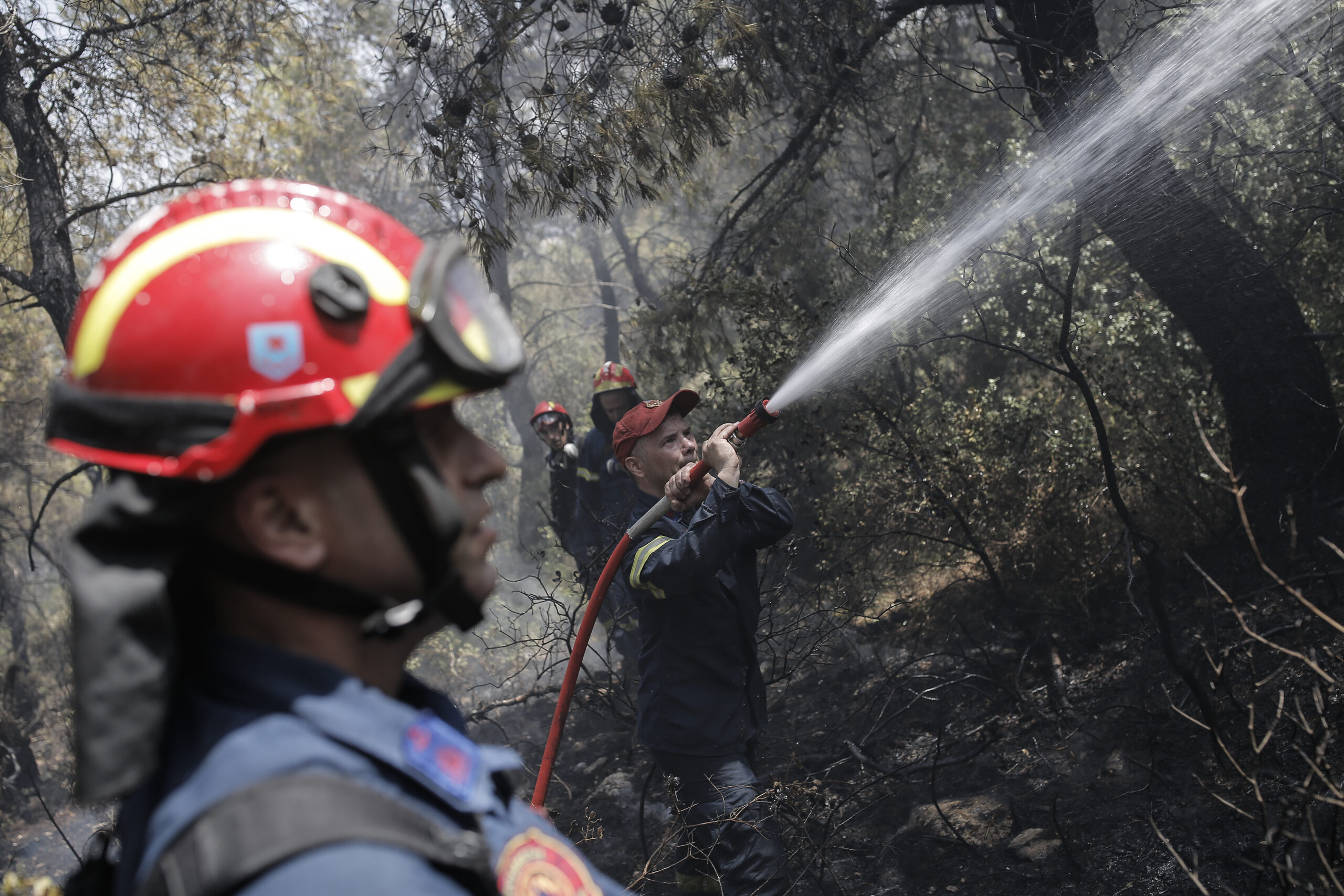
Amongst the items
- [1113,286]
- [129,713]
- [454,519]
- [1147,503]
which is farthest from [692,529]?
[1113,286]

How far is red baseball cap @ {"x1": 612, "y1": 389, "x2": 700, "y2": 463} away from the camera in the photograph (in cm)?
446

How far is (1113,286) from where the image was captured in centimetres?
913

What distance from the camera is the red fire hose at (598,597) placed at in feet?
9.62

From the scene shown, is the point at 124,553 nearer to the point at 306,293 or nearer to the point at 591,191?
the point at 306,293

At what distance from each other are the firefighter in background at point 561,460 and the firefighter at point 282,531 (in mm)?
7298

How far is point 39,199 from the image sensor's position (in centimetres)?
630

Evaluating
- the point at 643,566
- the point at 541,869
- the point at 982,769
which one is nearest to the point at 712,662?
the point at 643,566

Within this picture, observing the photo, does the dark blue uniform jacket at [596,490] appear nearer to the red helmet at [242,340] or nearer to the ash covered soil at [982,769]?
the ash covered soil at [982,769]

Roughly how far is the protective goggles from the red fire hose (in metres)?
1.50

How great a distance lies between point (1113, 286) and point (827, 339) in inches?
157

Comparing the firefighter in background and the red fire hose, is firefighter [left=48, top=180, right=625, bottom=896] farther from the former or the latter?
the firefighter in background

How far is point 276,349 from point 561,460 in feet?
25.5

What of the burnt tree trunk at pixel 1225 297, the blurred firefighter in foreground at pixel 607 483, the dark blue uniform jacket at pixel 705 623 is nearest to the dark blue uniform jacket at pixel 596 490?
the blurred firefighter in foreground at pixel 607 483

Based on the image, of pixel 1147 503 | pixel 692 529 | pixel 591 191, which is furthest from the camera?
pixel 1147 503
